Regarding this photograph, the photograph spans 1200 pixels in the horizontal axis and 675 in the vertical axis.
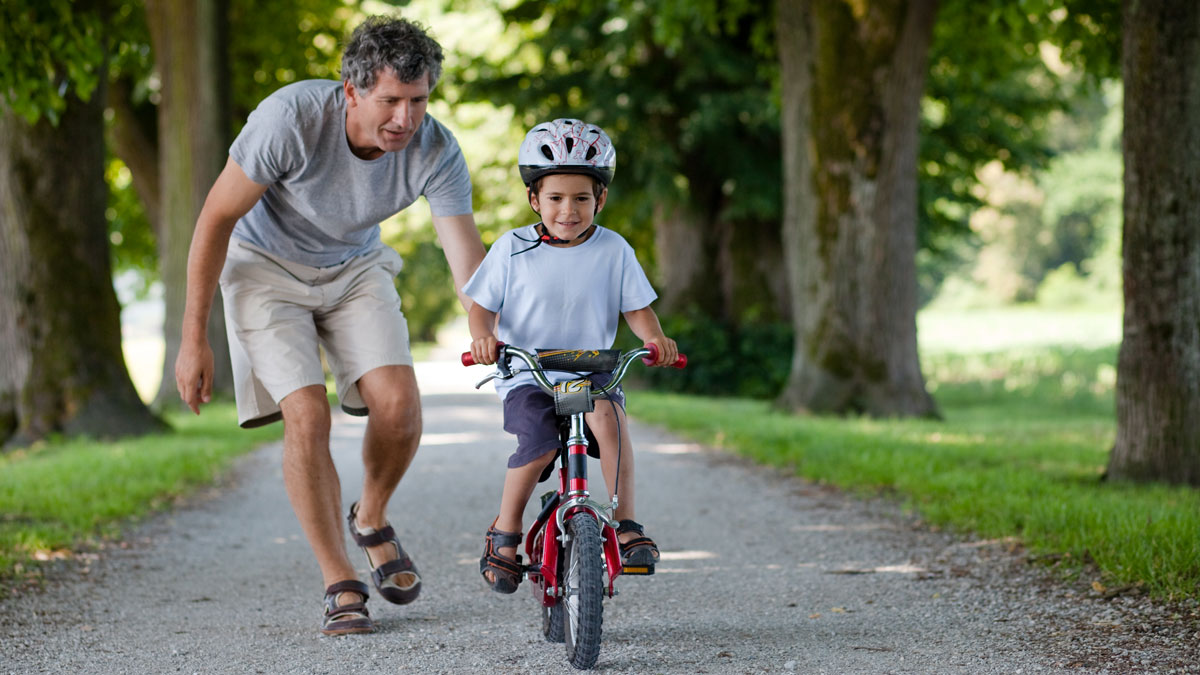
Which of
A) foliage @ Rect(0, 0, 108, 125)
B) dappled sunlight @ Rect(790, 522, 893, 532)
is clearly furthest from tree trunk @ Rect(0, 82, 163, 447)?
dappled sunlight @ Rect(790, 522, 893, 532)

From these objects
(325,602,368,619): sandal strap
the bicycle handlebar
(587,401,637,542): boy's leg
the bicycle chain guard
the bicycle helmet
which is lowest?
(325,602,368,619): sandal strap

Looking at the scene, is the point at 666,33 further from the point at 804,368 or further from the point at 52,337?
the point at 52,337

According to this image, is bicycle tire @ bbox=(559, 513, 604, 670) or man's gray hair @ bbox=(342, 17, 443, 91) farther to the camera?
man's gray hair @ bbox=(342, 17, 443, 91)

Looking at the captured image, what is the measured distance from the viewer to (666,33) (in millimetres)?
14320

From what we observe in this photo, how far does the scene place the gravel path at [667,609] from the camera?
4.08 meters

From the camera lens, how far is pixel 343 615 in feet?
14.7

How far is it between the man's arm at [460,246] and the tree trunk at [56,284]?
7.47 meters

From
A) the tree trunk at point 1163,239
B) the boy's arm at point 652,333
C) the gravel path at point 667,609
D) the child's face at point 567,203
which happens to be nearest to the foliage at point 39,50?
the gravel path at point 667,609

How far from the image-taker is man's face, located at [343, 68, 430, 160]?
418 centimetres

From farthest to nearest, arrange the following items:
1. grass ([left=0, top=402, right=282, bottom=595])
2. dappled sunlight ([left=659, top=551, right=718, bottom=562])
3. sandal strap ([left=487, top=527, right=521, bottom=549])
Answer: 1. grass ([left=0, top=402, right=282, bottom=595])
2. dappled sunlight ([left=659, top=551, right=718, bottom=562])
3. sandal strap ([left=487, top=527, right=521, bottom=549])

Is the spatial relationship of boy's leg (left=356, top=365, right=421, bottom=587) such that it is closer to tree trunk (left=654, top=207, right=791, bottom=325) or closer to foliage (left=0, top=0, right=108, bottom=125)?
foliage (left=0, top=0, right=108, bottom=125)

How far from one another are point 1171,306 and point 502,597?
13.9ft

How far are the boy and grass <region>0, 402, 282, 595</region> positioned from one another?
2.54 m

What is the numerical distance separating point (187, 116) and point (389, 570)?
12.1 metres
